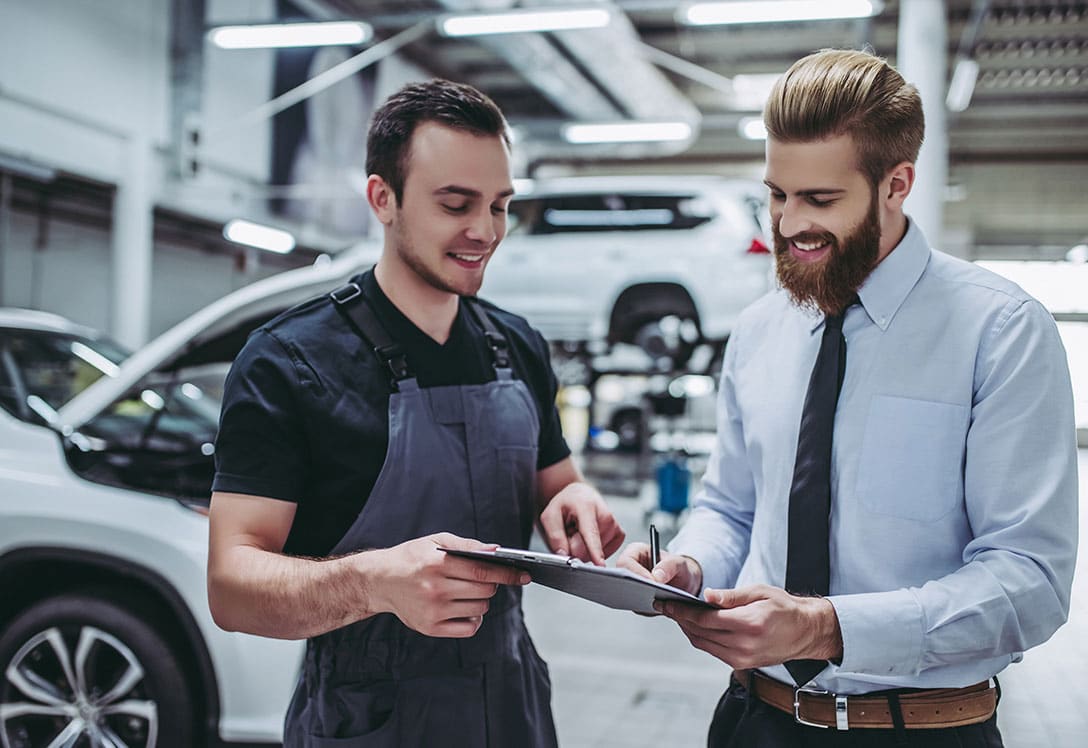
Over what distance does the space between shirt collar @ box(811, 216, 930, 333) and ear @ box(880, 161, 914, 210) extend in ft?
0.16

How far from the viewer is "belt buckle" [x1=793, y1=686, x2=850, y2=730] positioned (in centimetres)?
126

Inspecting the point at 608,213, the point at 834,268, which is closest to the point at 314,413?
the point at 834,268

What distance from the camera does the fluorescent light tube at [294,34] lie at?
24.2 ft

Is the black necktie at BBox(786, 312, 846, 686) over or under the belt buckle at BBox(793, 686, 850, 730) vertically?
over

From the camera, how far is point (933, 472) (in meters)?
1.23

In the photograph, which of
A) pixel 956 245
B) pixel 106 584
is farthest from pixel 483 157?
pixel 956 245

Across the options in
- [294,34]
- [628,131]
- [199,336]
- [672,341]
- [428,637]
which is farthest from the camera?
[628,131]

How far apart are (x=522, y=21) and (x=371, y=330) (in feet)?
20.5

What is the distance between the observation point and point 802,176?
129 cm

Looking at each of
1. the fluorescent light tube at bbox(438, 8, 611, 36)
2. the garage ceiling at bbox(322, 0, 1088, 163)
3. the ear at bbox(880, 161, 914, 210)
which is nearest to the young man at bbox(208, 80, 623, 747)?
the ear at bbox(880, 161, 914, 210)

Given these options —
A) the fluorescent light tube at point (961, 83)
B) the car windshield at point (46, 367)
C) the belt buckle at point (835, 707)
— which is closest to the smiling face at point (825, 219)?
the belt buckle at point (835, 707)

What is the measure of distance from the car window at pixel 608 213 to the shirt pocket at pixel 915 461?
6476 millimetres

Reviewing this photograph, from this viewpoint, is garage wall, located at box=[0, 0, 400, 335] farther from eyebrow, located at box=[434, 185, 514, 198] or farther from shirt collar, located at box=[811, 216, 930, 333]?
shirt collar, located at box=[811, 216, 930, 333]

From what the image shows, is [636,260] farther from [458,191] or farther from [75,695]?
[458,191]
